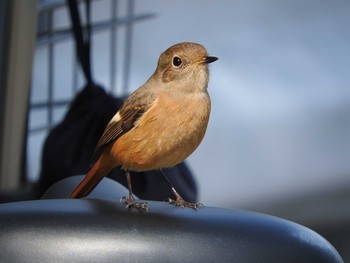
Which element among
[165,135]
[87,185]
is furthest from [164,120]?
[87,185]

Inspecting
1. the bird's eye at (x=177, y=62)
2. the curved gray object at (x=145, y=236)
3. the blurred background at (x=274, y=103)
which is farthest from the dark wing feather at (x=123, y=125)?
the blurred background at (x=274, y=103)

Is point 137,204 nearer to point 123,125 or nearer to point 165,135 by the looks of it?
point 165,135

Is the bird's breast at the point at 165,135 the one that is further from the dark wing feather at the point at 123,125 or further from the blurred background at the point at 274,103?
the blurred background at the point at 274,103

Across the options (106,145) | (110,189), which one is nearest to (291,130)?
(106,145)

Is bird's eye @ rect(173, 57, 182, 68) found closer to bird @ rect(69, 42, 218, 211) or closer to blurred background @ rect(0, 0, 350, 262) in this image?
bird @ rect(69, 42, 218, 211)

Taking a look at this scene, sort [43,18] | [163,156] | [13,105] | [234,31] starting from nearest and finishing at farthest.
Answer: [163,156] < [13,105] < [43,18] < [234,31]

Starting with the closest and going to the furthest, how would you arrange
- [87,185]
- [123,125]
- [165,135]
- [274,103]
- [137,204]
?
[137,204], [87,185], [165,135], [123,125], [274,103]

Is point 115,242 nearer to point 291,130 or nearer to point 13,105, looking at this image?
point 13,105

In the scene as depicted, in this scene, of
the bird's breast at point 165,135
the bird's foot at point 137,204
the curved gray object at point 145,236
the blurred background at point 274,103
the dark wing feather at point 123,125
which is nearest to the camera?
the curved gray object at point 145,236
